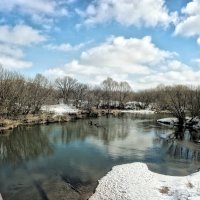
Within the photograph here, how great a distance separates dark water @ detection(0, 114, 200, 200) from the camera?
17984mm

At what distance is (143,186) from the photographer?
16000mm

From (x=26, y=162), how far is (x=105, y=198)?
10841 millimetres

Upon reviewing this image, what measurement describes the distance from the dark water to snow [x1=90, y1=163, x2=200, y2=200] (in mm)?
1231

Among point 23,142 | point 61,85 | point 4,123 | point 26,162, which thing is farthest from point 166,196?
point 61,85

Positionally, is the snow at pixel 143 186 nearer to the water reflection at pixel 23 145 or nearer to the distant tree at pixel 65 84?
the water reflection at pixel 23 145

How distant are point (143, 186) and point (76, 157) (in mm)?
9642

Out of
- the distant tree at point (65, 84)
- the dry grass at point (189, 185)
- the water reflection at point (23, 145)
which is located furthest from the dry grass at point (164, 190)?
the distant tree at point (65, 84)

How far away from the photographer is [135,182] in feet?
54.7

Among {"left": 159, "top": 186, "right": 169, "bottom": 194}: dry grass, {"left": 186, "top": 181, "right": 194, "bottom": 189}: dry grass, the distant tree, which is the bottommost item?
{"left": 159, "top": 186, "right": 169, "bottom": 194}: dry grass

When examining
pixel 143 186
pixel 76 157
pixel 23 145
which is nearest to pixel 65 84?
pixel 23 145

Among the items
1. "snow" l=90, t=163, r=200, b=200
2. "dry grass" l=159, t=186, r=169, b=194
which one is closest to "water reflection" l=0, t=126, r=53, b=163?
"snow" l=90, t=163, r=200, b=200

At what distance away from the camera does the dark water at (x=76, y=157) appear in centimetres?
1798

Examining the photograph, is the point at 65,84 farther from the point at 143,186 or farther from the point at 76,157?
the point at 143,186

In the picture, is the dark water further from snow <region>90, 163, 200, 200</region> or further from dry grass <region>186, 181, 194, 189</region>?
dry grass <region>186, 181, 194, 189</region>
